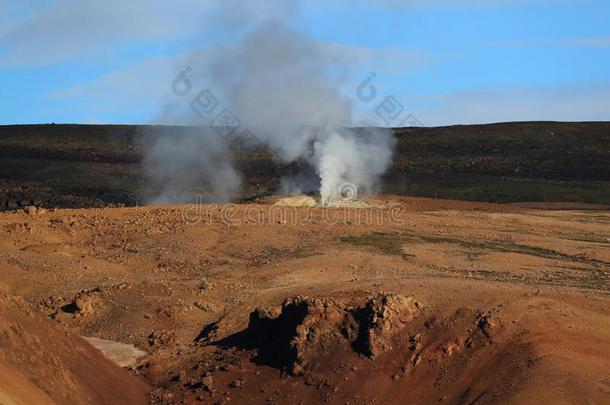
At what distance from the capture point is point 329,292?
17844 millimetres

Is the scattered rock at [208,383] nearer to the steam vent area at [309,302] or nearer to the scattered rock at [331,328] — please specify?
the steam vent area at [309,302]

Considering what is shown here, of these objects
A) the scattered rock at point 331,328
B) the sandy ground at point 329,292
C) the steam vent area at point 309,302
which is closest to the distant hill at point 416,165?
the steam vent area at point 309,302

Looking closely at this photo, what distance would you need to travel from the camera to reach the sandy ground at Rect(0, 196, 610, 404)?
13867mm

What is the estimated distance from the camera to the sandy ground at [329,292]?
13867 mm

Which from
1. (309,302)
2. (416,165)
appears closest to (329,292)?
(309,302)

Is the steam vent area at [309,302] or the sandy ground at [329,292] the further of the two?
the sandy ground at [329,292]

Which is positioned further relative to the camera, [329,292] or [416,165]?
[416,165]

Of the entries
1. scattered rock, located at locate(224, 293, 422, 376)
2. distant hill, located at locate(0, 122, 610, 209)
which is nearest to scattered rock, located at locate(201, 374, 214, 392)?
scattered rock, located at locate(224, 293, 422, 376)

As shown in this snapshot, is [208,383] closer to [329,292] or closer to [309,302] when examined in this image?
[309,302]

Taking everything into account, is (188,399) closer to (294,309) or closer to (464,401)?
(294,309)

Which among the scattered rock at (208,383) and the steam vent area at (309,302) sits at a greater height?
the steam vent area at (309,302)

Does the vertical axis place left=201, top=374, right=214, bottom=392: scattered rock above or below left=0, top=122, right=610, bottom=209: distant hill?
below

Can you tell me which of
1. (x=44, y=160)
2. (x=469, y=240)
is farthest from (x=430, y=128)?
(x=469, y=240)

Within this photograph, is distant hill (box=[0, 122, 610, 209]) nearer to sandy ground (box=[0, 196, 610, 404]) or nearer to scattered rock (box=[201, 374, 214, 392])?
sandy ground (box=[0, 196, 610, 404])
